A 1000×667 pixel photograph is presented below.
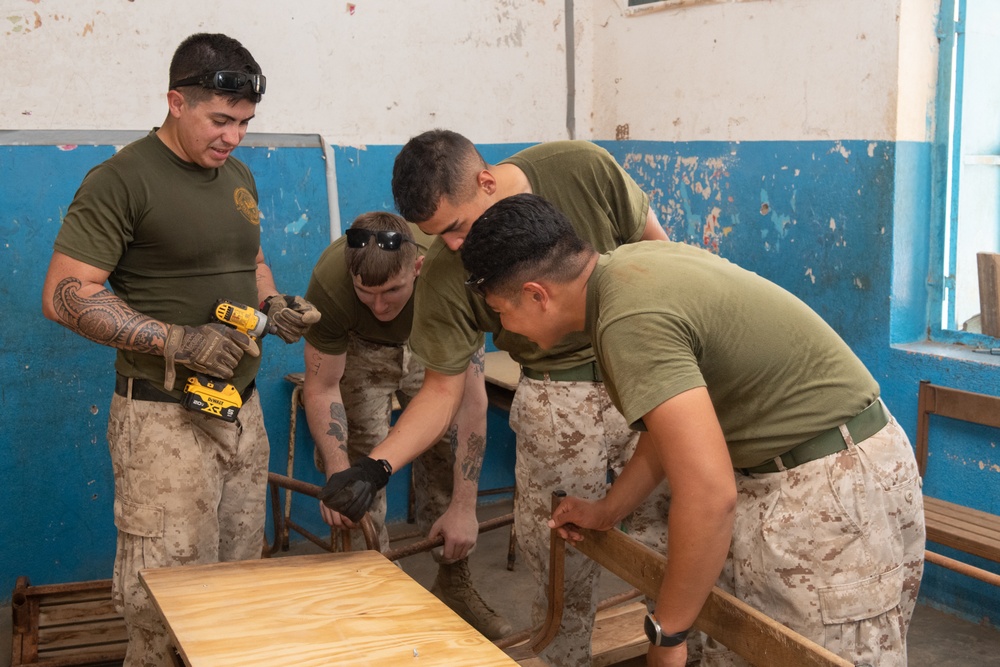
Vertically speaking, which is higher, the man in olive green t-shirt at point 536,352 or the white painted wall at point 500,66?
the white painted wall at point 500,66

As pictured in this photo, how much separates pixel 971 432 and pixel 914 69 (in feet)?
Result: 4.03

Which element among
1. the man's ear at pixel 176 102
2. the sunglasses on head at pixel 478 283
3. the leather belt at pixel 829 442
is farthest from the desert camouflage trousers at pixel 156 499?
the leather belt at pixel 829 442

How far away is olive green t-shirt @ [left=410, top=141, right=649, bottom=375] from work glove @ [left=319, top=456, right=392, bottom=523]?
351mm

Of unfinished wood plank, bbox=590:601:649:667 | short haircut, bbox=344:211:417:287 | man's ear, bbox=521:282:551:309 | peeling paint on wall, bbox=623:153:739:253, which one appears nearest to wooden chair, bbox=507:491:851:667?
man's ear, bbox=521:282:551:309

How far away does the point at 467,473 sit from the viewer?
Result: 2.76 meters

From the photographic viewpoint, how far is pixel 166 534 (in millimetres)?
2244

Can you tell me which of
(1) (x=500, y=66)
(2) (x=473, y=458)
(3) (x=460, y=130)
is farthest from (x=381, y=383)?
(1) (x=500, y=66)

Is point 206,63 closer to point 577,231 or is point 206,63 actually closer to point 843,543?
point 577,231

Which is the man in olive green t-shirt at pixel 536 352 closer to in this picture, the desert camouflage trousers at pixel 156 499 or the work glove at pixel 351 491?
the work glove at pixel 351 491

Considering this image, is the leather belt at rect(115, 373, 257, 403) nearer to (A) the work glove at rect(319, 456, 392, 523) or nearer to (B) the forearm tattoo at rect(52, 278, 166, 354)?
(B) the forearm tattoo at rect(52, 278, 166, 354)

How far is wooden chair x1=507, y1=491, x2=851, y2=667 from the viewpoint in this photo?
4.75ft

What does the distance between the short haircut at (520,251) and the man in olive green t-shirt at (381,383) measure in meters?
0.70

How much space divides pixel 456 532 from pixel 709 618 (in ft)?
3.50

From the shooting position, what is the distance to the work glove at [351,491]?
6.40 feet
